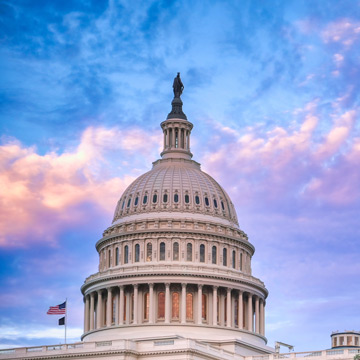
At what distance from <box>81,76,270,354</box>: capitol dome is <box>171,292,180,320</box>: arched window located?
0.43 feet

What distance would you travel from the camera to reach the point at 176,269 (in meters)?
131

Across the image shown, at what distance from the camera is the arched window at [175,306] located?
13062cm

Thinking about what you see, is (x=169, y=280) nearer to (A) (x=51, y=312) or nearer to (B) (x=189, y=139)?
(A) (x=51, y=312)

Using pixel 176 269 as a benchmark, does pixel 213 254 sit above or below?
above

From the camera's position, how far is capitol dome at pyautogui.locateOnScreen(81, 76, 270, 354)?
130 meters

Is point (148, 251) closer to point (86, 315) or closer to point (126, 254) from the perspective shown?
point (126, 254)

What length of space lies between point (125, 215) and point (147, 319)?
16961 mm

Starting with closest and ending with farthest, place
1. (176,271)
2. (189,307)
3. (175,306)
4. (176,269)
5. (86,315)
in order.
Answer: (176,271) < (176,269) < (175,306) < (189,307) < (86,315)

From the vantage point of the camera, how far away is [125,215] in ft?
462

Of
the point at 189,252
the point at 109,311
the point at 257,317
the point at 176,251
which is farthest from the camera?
the point at 257,317

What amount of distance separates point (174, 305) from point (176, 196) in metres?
16.0

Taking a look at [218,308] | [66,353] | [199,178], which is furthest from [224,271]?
[66,353]

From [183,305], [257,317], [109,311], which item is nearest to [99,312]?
[109,311]

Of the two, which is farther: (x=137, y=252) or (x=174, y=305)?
(x=137, y=252)
